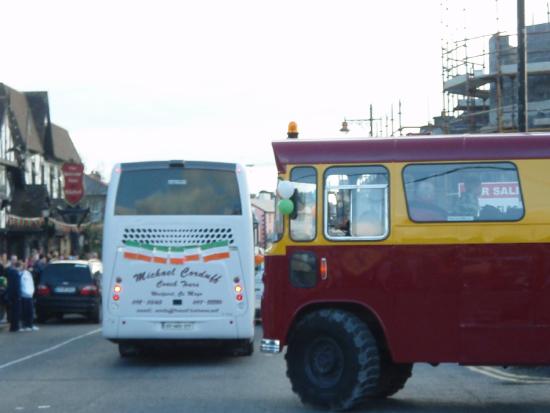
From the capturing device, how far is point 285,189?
12.0m

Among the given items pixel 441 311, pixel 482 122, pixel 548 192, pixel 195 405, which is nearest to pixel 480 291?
pixel 441 311

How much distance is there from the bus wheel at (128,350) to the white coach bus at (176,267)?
937mm

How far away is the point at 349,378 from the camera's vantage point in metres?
12.1

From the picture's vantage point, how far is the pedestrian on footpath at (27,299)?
89.8 feet

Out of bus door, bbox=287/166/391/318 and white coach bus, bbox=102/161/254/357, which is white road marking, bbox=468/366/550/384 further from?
bus door, bbox=287/166/391/318

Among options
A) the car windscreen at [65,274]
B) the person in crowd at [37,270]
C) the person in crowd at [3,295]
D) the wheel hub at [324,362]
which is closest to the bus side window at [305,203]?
the wheel hub at [324,362]

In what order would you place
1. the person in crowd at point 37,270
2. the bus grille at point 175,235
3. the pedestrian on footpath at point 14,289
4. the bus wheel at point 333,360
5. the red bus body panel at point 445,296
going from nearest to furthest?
the red bus body panel at point 445,296, the bus wheel at point 333,360, the bus grille at point 175,235, the pedestrian on footpath at point 14,289, the person in crowd at point 37,270

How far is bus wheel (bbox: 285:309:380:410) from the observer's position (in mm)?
A: 12016

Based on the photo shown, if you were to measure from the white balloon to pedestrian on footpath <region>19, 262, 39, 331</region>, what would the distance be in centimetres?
1646

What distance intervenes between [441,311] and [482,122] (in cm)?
2694

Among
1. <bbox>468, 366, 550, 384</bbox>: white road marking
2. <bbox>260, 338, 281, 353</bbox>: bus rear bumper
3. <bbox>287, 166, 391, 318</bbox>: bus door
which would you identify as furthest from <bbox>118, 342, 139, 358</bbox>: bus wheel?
<bbox>287, 166, 391, 318</bbox>: bus door

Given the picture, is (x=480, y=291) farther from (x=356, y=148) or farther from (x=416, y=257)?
(x=356, y=148)

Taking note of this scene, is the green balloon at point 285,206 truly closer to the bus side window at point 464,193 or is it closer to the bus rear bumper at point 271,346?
the bus side window at point 464,193

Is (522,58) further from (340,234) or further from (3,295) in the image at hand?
(3,295)
